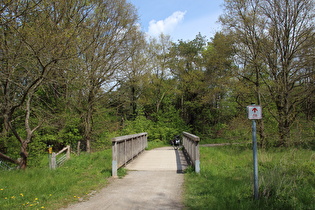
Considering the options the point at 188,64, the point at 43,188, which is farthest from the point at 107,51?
the point at 188,64

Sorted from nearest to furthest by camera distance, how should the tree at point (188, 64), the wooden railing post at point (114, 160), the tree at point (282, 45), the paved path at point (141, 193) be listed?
the paved path at point (141, 193) → the wooden railing post at point (114, 160) → the tree at point (282, 45) → the tree at point (188, 64)

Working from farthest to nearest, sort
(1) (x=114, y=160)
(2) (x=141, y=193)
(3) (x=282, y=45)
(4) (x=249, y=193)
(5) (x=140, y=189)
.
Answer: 1. (3) (x=282, y=45)
2. (1) (x=114, y=160)
3. (5) (x=140, y=189)
4. (2) (x=141, y=193)
5. (4) (x=249, y=193)

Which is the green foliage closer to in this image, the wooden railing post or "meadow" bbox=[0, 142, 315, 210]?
the wooden railing post

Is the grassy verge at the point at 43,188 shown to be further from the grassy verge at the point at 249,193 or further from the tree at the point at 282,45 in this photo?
the tree at the point at 282,45

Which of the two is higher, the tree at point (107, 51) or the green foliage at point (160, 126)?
the tree at point (107, 51)

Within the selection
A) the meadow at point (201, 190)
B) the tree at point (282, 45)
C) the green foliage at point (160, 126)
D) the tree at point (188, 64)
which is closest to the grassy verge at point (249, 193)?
Answer: the meadow at point (201, 190)

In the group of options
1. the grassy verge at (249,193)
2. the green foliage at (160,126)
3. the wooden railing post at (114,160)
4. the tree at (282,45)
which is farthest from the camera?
the green foliage at (160,126)

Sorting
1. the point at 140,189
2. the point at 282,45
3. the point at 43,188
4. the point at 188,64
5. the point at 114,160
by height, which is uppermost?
the point at 188,64

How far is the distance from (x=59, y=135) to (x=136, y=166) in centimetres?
720

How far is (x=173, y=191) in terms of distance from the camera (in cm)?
584

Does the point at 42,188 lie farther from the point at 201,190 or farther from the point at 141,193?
the point at 201,190

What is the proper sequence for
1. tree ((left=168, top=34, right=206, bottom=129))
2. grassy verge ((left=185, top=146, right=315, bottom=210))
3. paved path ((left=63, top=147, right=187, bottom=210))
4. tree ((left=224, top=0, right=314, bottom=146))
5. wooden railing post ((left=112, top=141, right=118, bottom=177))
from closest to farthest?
grassy verge ((left=185, top=146, right=315, bottom=210)), paved path ((left=63, top=147, right=187, bottom=210)), wooden railing post ((left=112, top=141, right=118, bottom=177)), tree ((left=224, top=0, right=314, bottom=146)), tree ((left=168, top=34, right=206, bottom=129))

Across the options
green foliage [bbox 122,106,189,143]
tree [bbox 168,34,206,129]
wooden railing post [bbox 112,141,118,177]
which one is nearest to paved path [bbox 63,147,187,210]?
wooden railing post [bbox 112,141,118,177]

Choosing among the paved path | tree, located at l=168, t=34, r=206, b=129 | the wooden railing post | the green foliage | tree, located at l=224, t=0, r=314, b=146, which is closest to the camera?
the paved path
